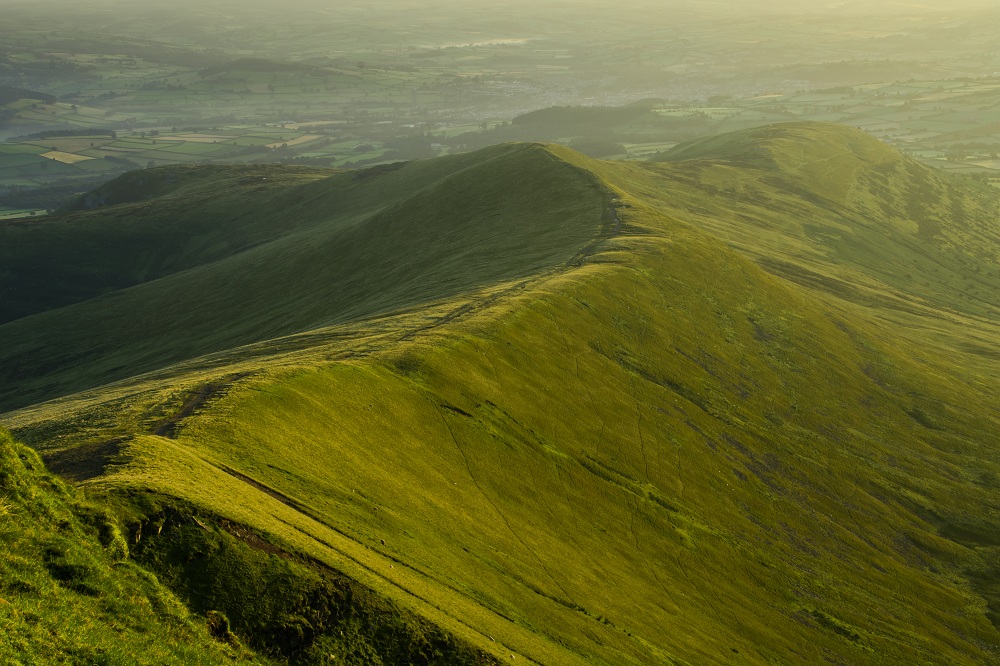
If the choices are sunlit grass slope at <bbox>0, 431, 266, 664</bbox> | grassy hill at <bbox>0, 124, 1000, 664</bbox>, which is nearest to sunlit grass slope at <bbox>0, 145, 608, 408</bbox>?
grassy hill at <bbox>0, 124, 1000, 664</bbox>

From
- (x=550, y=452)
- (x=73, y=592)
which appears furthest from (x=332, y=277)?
(x=73, y=592)

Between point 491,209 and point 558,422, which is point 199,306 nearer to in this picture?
point 491,209

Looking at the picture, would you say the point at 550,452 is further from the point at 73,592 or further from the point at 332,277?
the point at 332,277

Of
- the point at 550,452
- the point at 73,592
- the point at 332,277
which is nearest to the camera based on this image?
the point at 73,592

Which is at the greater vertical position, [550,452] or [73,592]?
[73,592]

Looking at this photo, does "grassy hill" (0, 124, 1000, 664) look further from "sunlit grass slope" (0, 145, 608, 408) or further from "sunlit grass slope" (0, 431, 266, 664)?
"sunlit grass slope" (0, 431, 266, 664)
